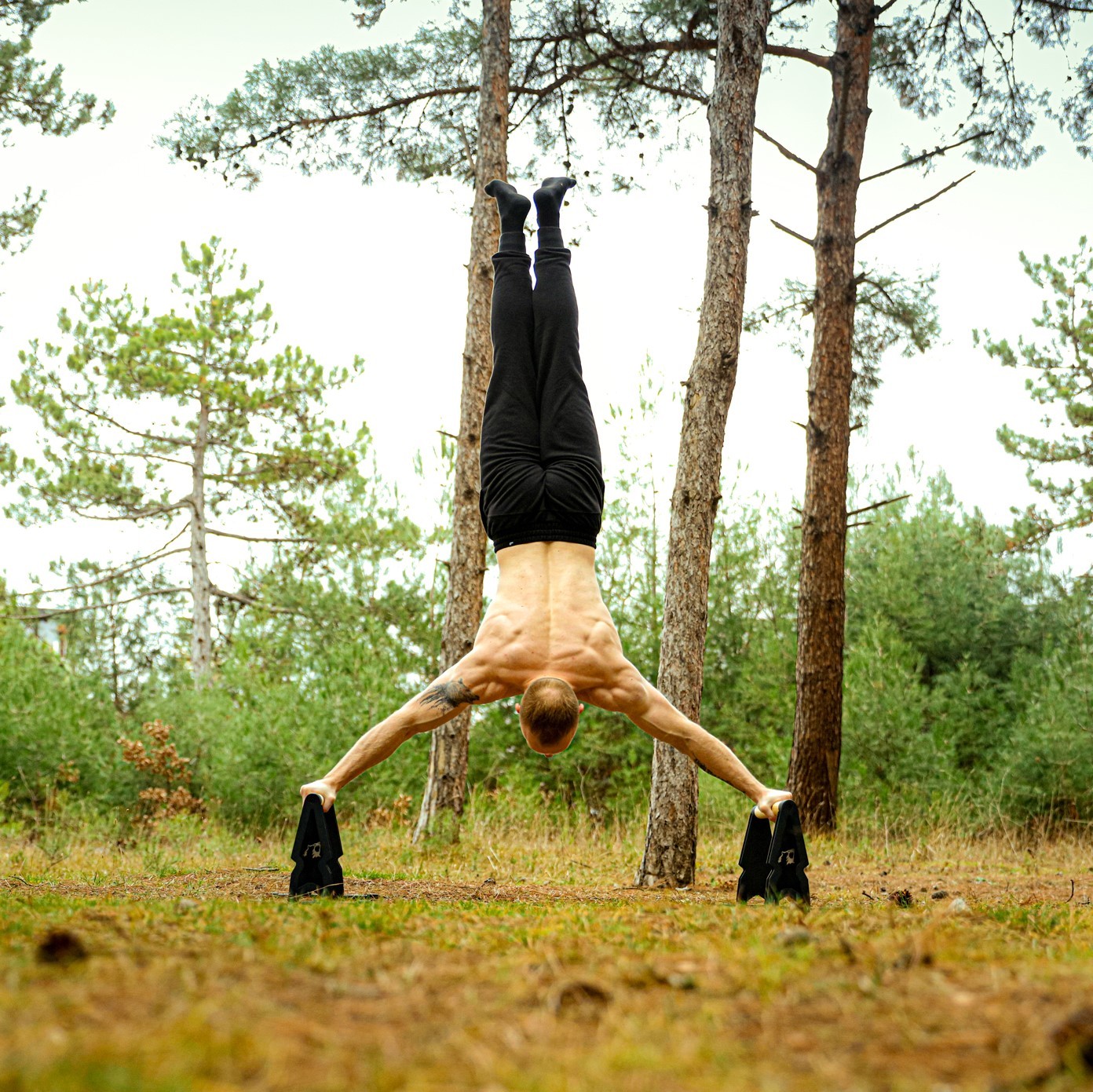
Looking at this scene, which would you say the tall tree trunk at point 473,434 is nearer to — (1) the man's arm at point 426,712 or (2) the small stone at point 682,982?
(1) the man's arm at point 426,712

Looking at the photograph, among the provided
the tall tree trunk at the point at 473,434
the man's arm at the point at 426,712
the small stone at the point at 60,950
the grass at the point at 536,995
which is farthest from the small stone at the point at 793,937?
the tall tree trunk at the point at 473,434

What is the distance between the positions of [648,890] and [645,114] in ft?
30.6

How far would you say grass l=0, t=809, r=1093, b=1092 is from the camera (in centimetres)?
167

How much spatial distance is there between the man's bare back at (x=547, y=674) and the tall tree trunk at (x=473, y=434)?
4.21m

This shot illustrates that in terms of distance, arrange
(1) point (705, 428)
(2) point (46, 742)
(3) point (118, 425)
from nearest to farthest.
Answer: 1. (1) point (705, 428)
2. (2) point (46, 742)
3. (3) point (118, 425)

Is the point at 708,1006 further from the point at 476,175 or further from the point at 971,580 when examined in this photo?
the point at 971,580

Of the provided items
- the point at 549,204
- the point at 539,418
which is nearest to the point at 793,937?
the point at 539,418

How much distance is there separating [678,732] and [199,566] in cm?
1659

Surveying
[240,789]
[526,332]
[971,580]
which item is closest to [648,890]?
[526,332]

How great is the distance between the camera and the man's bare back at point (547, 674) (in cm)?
484

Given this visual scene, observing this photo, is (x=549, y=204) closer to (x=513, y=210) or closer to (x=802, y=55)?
(x=513, y=210)

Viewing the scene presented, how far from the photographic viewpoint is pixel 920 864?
8555 mm

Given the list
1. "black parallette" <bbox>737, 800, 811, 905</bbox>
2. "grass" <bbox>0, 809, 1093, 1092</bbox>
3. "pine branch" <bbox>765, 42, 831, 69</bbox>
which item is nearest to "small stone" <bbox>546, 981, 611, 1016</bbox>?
"grass" <bbox>0, 809, 1093, 1092</bbox>

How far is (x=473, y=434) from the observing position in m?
9.66
